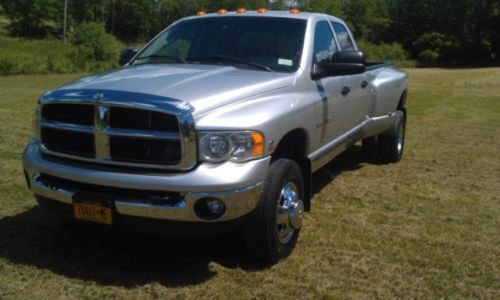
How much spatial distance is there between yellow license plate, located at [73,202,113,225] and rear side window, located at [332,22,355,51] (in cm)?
317

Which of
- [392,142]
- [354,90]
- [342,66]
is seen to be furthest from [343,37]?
[392,142]

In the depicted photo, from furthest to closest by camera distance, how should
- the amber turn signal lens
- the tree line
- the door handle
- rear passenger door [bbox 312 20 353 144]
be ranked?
the tree line < the door handle < rear passenger door [bbox 312 20 353 144] < the amber turn signal lens

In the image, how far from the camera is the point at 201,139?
11.2 ft

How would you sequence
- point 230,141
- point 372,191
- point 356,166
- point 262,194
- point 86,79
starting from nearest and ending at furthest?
point 230,141 < point 262,194 < point 86,79 < point 372,191 < point 356,166

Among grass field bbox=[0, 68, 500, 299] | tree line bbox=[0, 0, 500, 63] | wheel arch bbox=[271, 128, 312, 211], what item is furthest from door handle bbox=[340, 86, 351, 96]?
tree line bbox=[0, 0, 500, 63]

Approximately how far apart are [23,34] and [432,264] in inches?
3393

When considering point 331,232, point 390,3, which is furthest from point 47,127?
point 390,3

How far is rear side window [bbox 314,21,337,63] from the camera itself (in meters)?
4.90

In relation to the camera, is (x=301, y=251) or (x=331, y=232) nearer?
(x=301, y=251)

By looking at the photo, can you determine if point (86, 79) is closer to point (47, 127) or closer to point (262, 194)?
point (47, 127)

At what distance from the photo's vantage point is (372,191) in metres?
6.18

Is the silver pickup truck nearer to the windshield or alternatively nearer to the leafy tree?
the windshield

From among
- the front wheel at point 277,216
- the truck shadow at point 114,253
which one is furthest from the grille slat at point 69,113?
the front wheel at point 277,216

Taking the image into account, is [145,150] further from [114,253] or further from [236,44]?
[236,44]
